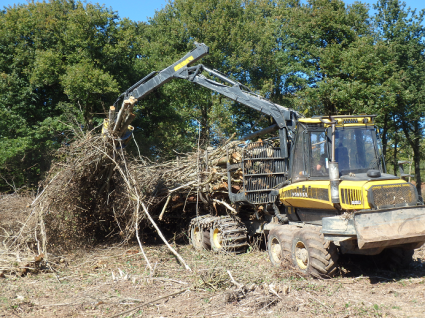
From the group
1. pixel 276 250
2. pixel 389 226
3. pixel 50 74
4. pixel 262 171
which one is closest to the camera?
pixel 389 226

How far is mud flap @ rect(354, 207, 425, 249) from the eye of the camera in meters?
5.98

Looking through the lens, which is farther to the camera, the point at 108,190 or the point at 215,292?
the point at 108,190

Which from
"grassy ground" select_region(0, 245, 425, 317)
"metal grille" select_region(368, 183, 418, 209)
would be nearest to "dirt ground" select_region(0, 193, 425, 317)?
"grassy ground" select_region(0, 245, 425, 317)

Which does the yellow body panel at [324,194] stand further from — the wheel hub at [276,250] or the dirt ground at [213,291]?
the dirt ground at [213,291]

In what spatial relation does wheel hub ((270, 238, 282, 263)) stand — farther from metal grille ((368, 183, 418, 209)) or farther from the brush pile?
metal grille ((368, 183, 418, 209))

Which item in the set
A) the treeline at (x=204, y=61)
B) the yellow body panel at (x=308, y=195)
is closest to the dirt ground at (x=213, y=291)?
the yellow body panel at (x=308, y=195)

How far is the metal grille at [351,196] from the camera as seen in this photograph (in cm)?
626

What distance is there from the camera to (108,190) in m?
10.1

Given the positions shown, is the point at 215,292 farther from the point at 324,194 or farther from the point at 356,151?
the point at 356,151

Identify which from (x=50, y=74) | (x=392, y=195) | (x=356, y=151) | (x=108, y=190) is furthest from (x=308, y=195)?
(x=50, y=74)

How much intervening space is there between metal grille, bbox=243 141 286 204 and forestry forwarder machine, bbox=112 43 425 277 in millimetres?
22

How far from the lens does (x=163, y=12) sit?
84.8ft

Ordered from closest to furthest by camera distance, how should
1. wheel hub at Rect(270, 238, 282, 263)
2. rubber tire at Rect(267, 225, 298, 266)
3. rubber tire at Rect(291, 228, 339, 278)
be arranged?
rubber tire at Rect(291, 228, 339, 278)
rubber tire at Rect(267, 225, 298, 266)
wheel hub at Rect(270, 238, 282, 263)

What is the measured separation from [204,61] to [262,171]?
51.2ft
